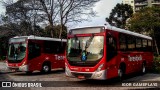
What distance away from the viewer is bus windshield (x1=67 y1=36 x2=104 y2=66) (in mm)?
13903

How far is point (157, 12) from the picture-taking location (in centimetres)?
6600

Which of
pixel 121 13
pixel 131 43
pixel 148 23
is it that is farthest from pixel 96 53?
pixel 121 13

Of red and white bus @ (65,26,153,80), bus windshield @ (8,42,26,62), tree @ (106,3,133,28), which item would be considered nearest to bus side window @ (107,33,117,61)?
red and white bus @ (65,26,153,80)

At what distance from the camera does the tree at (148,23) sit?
63688 mm

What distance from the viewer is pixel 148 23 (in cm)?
6388

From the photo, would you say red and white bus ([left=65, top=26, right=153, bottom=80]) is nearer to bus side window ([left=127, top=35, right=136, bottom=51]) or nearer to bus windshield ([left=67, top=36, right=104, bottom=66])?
bus windshield ([left=67, top=36, right=104, bottom=66])

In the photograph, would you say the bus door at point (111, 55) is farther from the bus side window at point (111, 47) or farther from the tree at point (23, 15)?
the tree at point (23, 15)

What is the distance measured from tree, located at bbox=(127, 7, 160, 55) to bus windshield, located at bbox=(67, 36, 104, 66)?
50606mm

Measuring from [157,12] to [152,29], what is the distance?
4.63 meters

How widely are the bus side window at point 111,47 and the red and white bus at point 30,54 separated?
206 inches

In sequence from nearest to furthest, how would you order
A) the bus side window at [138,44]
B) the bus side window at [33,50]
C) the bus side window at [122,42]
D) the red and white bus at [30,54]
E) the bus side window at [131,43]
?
1. the bus side window at [122,42]
2. the bus side window at [131,43]
3. the bus side window at [138,44]
4. the red and white bus at [30,54]
5. the bus side window at [33,50]

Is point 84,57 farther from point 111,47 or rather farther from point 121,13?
point 121,13

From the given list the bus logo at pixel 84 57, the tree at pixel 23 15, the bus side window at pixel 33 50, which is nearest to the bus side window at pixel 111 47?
the bus logo at pixel 84 57

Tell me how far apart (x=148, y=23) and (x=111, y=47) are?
→ 51.3 metres
